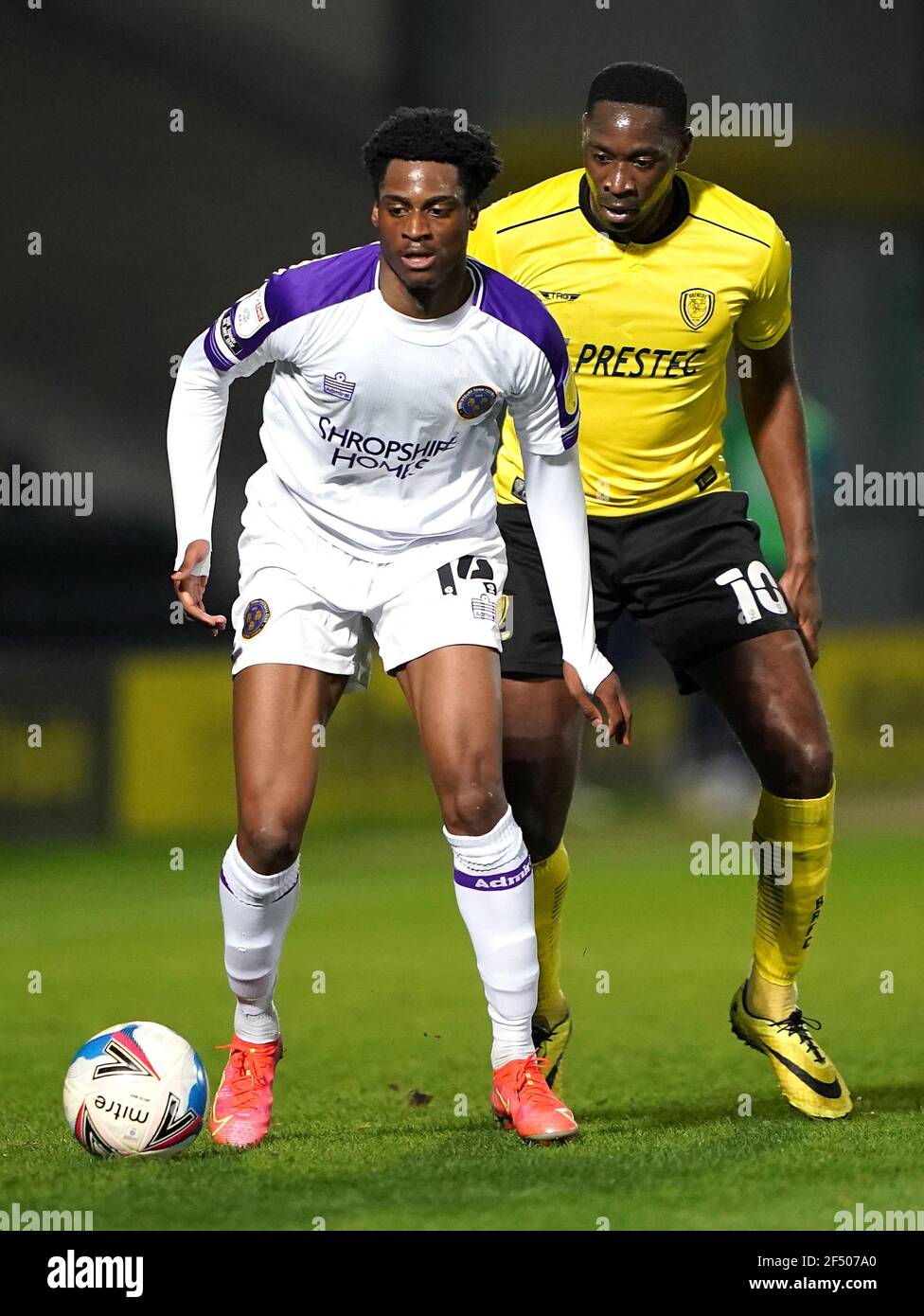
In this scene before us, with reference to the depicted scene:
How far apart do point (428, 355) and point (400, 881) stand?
6984 millimetres

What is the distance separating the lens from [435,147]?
4320mm

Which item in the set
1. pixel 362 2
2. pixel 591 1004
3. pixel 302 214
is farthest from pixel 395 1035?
pixel 362 2

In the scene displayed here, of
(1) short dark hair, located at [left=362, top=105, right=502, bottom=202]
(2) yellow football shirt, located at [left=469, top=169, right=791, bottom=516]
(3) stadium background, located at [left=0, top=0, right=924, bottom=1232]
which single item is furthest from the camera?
(3) stadium background, located at [left=0, top=0, right=924, bottom=1232]

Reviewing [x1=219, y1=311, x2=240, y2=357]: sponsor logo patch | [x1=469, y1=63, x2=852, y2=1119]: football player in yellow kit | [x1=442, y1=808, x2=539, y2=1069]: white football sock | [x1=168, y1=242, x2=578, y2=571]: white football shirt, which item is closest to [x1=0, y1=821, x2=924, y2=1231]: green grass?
[x1=442, y1=808, x2=539, y2=1069]: white football sock

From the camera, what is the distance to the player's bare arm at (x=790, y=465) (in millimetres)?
5336

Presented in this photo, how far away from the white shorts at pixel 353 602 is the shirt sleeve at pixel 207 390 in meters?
0.17

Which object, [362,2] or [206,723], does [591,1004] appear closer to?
[206,723]

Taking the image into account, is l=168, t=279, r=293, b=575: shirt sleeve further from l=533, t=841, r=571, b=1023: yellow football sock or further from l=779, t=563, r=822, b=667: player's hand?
l=779, t=563, r=822, b=667: player's hand

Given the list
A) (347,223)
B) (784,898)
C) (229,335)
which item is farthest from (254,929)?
(347,223)

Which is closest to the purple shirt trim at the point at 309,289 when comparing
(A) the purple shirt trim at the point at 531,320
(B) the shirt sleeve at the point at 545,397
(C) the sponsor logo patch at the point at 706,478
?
(A) the purple shirt trim at the point at 531,320

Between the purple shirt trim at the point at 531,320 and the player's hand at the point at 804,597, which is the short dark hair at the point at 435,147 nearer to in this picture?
the purple shirt trim at the point at 531,320

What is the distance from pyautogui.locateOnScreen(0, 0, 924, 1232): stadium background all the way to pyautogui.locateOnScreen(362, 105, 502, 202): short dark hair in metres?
9.70

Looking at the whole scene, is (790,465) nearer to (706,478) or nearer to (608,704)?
(706,478)

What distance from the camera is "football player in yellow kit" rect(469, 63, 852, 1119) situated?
198 inches
